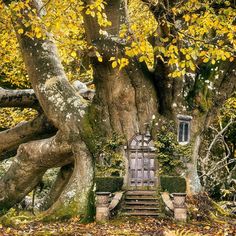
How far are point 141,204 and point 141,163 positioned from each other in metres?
1.07

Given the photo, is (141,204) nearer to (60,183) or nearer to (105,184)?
(105,184)

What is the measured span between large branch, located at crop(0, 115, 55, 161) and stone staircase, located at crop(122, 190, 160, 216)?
3868 mm

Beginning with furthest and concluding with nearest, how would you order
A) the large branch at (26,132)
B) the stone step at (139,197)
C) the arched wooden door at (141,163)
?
the large branch at (26,132), the arched wooden door at (141,163), the stone step at (139,197)

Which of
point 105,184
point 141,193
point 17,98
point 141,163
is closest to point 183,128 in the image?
point 141,163

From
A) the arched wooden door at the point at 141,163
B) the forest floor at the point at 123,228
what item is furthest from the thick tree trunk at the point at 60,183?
the forest floor at the point at 123,228

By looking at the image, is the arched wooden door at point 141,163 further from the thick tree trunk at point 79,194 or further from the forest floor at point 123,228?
the forest floor at point 123,228

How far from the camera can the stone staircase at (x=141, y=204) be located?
10156 mm

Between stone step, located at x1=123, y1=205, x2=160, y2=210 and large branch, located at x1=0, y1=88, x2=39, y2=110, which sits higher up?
large branch, located at x1=0, y1=88, x2=39, y2=110

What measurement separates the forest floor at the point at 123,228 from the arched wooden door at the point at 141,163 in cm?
118

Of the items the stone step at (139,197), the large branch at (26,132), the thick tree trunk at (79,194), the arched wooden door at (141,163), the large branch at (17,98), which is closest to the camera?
the thick tree trunk at (79,194)

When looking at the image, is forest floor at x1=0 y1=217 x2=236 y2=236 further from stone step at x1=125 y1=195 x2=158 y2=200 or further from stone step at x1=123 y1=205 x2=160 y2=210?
stone step at x1=125 y1=195 x2=158 y2=200

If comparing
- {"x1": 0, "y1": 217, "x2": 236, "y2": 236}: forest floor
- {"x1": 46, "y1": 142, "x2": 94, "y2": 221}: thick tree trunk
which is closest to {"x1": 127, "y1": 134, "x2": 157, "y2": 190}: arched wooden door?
{"x1": 46, "y1": 142, "x2": 94, "y2": 221}: thick tree trunk

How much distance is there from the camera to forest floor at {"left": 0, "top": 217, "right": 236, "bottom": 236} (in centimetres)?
825

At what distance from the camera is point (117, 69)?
10.5m
